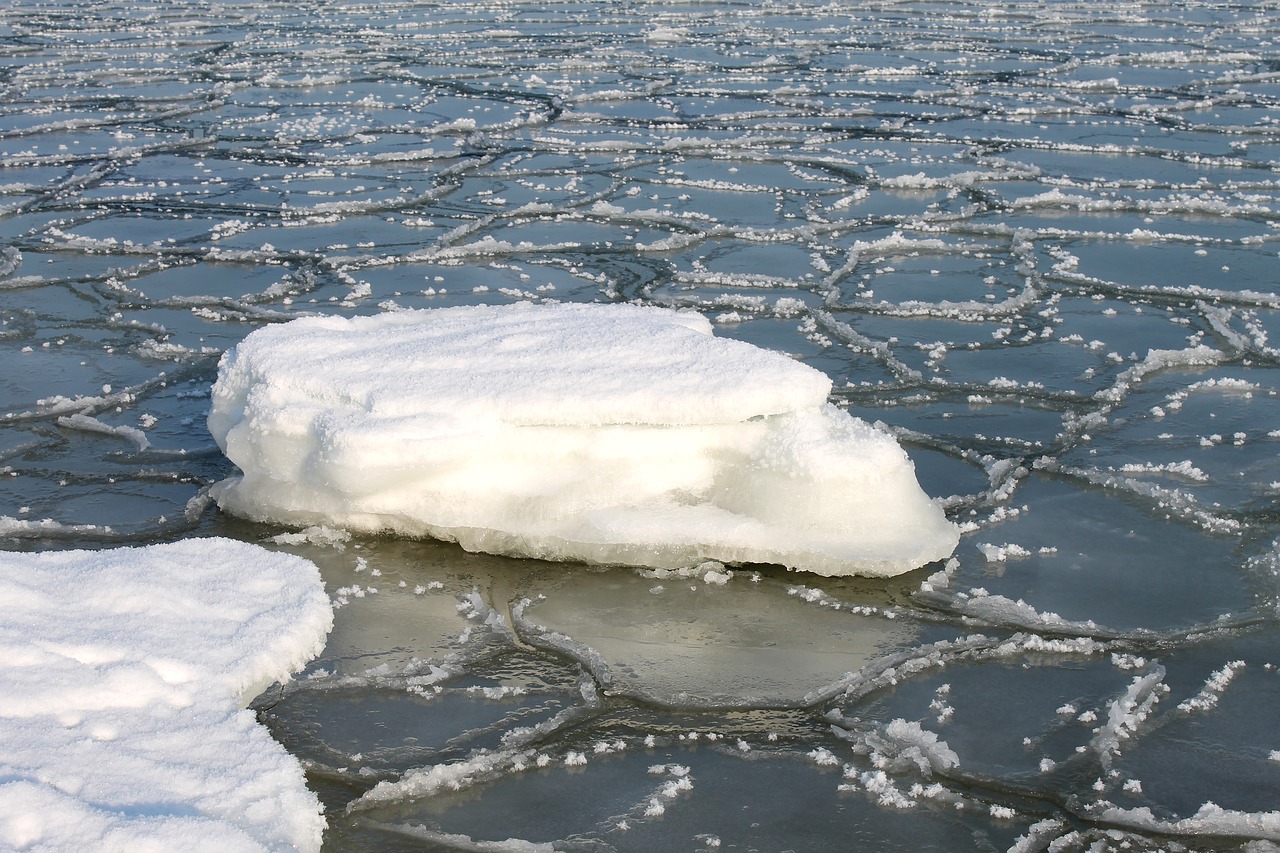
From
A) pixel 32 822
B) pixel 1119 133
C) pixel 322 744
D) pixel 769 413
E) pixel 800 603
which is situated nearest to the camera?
pixel 32 822

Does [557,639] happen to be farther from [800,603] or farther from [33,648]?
[33,648]

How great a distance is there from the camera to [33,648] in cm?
297

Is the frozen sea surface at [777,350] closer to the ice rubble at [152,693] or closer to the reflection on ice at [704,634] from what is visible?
the reflection on ice at [704,634]

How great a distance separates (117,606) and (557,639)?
3.41 ft

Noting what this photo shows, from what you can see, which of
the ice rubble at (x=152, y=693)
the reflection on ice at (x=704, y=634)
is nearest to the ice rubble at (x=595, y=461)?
the reflection on ice at (x=704, y=634)

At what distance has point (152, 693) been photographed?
115 inches

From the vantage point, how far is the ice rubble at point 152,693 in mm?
2484

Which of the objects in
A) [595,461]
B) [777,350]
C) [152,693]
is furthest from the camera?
[777,350]

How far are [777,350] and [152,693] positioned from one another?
3.03 m

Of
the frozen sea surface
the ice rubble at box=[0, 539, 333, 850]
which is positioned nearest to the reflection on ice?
the frozen sea surface

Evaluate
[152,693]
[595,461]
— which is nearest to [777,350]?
[595,461]

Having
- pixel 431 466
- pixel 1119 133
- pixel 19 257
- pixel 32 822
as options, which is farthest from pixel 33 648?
pixel 1119 133

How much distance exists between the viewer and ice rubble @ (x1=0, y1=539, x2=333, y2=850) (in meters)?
2.48

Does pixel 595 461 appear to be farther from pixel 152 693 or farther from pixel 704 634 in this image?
pixel 152 693
